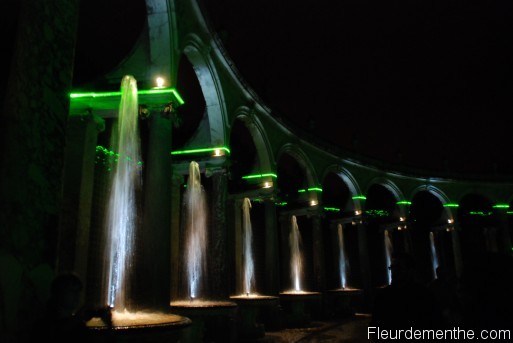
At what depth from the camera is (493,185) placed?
101ft

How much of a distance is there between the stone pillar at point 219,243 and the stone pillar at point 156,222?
13.4 feet

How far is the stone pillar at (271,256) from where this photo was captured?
17656 millimetres

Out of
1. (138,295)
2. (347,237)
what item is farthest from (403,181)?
(138,295)

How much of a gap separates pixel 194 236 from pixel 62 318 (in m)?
11.4

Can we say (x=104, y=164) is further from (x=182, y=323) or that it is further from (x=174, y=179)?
(x=182, y=323)

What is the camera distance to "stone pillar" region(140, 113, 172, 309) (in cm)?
863

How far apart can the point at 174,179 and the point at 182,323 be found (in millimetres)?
8221

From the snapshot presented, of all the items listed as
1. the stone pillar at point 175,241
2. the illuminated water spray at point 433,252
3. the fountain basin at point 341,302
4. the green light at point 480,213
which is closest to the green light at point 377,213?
the illuminated water spray at point 433,252

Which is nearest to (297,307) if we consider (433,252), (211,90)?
(211,90)

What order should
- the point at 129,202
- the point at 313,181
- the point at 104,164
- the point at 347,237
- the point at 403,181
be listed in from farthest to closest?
1. the point at 347,237
2. the point at 403,181
3. the point at 313,181
4. the point at 104,164
5. the point at 129,202

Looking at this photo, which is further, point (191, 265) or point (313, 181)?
point (313, 181)

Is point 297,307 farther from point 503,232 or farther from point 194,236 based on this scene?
point 503,232

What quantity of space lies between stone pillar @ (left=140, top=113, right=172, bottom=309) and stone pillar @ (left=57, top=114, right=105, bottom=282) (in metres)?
1.24

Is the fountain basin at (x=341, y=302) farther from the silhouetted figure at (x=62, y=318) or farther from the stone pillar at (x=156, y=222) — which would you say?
the silhouetted figure at (x=62, y=318)
